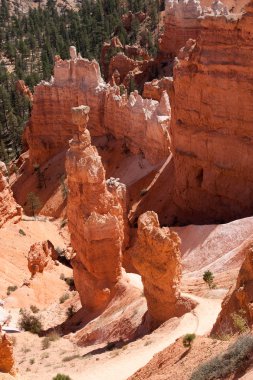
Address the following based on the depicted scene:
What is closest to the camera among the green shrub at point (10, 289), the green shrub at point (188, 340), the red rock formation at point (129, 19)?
the green shrub at point (188, 340)

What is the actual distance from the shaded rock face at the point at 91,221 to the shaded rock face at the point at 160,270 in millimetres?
3736

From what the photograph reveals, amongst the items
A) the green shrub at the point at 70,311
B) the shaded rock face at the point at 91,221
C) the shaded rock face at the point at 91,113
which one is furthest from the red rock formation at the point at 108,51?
the shaded rock face at the point at 91,221

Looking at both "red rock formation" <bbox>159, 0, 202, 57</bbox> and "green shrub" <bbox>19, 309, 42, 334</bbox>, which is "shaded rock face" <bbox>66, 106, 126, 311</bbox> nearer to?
"green shrub" <bbox>19, 309, 42, 334</bbox>

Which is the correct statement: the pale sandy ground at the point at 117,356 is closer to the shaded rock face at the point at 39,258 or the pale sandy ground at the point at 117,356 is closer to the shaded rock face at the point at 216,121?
the shaded rock face at the point at 39,258

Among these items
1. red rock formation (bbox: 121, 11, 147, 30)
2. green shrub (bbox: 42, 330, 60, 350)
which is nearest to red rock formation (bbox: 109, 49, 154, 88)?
red rock formation (bbox: 121, 11, 147, 30)

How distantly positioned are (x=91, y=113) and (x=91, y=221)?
22329mm

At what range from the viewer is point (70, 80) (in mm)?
43844

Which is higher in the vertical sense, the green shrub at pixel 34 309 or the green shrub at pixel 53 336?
the green shrub at pixel 53 336

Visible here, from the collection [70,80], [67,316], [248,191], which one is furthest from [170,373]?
[70,80]

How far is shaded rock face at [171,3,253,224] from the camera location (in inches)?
1054

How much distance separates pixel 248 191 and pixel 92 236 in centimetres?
866

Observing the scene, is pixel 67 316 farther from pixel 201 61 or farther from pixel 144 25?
pixel 144 25

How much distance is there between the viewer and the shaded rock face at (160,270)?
18156 millimetres

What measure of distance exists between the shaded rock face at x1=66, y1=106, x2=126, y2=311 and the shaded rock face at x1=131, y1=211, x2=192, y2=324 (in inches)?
147
